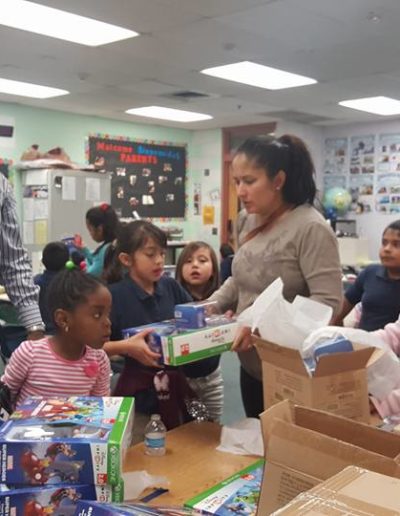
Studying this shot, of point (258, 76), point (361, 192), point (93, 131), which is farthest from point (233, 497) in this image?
point (361, 192)

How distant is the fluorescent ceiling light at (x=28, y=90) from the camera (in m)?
5.92

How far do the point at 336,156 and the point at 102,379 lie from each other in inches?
289

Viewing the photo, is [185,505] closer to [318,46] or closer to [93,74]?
[318,46]

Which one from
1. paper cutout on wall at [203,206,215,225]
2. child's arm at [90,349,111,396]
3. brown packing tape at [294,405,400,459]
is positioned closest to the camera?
brown packing tape at [294,405,400,459]

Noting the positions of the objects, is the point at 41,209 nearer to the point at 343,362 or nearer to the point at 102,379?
the point at 102,379

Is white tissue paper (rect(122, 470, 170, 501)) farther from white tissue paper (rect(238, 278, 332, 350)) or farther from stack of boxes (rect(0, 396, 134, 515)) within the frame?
white tissue paper (rect(238, 278, 332, 350))

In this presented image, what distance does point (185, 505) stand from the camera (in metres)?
1.30

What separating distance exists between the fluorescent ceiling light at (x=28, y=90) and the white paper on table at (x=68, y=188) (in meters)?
0.89

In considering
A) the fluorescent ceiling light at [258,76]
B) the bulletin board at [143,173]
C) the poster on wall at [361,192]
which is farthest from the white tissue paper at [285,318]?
the poster on wall at [361,192]

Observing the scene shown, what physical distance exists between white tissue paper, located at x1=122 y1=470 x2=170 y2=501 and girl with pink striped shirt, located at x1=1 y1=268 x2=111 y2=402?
35 centimetres

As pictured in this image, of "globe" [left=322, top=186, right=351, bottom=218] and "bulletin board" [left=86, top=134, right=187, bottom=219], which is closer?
"bulletin board" [left=86, top=134, right=187, bottom=219]

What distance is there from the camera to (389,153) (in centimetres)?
802

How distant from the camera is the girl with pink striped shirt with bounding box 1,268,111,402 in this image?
171 centimetres

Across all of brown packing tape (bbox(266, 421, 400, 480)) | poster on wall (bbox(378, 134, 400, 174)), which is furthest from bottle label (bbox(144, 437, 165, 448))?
poster on wall (bbox(378, 134, 400, 174))
